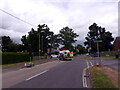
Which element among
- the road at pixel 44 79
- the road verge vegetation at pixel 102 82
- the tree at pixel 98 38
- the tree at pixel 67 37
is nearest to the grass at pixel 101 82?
the road verge vegetation at pixel 102 82

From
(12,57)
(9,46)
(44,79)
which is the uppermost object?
(9,46)

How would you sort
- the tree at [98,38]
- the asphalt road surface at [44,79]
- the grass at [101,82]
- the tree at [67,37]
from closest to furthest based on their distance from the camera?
the grass at [101,82] < the asphalt road surface at [44,79] < the tree at [98,38] < the tree at [67,37]

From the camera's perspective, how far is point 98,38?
8750cm

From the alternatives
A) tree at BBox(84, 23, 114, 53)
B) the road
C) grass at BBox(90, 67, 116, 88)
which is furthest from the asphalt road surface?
tree at BBox(84, 23, 114, 53)

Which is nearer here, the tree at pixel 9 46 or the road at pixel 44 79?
the road at pixel 44 79

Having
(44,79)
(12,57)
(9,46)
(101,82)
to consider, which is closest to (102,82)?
(101,82)

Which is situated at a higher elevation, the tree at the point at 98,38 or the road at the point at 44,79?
the tree at the point at 98,38

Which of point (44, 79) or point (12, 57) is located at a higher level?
point (12, 57)

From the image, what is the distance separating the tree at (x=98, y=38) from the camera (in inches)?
3255

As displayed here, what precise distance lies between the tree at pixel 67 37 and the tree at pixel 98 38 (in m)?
9.84

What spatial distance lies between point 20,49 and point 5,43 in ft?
31.6

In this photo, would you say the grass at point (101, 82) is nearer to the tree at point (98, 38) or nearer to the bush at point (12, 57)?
the bush at point (12, 57)

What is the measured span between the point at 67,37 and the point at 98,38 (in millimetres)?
19699

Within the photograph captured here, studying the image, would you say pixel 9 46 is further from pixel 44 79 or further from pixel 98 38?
pixel 44 79
